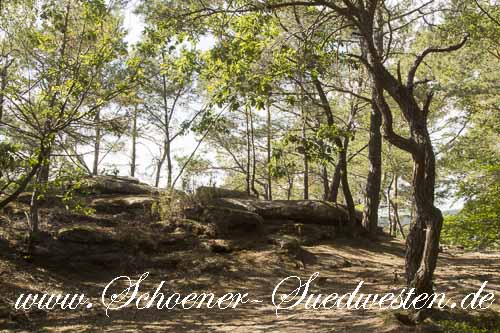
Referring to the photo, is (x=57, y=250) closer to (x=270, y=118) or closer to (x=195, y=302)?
(x=195, y=302)

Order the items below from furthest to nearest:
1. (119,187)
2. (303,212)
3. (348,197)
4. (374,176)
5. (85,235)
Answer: (119,187), (303,212), (348,197), (374,176), (85,235)

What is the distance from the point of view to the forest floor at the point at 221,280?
7152 millimetres

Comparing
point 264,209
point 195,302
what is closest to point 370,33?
point 195,302

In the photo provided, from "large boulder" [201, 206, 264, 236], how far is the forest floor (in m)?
0.73

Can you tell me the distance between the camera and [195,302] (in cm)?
894

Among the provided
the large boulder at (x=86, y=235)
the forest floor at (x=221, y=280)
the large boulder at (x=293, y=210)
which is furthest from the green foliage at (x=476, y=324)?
the large boulder at (x=293, y=210)

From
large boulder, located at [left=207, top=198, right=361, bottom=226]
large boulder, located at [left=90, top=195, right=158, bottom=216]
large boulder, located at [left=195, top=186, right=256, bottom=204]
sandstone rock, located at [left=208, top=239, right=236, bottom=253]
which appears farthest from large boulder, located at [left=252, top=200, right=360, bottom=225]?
large boulder, located at [left=90, top=195, right=158, bottom=216]

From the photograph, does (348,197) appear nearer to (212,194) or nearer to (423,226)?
(212,194)

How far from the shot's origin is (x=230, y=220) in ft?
46.8

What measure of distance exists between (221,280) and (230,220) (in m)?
3.91

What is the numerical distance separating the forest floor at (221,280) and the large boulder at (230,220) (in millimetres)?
732

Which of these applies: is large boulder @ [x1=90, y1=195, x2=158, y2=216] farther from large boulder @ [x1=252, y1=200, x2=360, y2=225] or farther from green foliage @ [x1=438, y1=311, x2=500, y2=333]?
green foliage @ [x1=438, y1=311, x2=500, y2=333]

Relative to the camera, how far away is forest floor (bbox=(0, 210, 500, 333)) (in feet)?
23.5

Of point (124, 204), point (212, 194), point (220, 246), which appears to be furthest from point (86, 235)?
point (212, 194)
